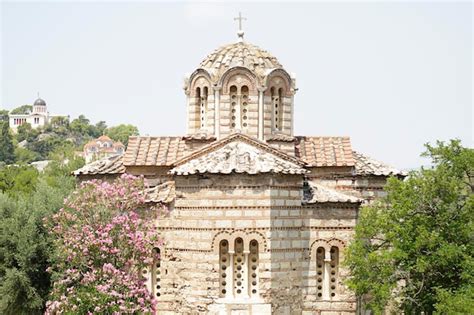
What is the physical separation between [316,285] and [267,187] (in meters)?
3.43

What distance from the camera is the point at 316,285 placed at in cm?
2077

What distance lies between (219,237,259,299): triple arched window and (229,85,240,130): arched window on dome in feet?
15.1

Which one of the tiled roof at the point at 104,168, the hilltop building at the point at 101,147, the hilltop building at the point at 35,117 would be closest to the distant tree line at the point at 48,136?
the hilltop building at the point at 35,117

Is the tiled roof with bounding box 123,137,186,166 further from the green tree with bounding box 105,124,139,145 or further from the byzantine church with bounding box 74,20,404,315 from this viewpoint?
the green tree with bounding box 105,124,139,145

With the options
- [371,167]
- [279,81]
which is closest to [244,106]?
[279,81]

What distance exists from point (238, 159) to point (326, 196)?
2.93 m

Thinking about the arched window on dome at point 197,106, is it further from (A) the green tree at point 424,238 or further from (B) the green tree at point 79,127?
(B) the green tree at point 79,127

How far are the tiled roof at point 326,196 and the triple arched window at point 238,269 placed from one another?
233 cm

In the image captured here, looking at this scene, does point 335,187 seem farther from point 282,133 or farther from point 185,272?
point 185,272

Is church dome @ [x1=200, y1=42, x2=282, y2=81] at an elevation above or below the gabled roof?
above

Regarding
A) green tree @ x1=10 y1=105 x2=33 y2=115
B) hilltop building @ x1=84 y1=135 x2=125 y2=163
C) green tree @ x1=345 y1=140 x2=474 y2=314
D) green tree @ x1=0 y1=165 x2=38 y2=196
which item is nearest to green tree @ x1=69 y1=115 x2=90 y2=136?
green tree @ x1=10 y1=105 x2=33 y2=115

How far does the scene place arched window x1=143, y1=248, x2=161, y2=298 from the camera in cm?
2127

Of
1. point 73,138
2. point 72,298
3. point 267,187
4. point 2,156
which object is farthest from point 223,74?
point 73,138

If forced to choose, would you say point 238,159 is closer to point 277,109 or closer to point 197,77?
point 277,109
